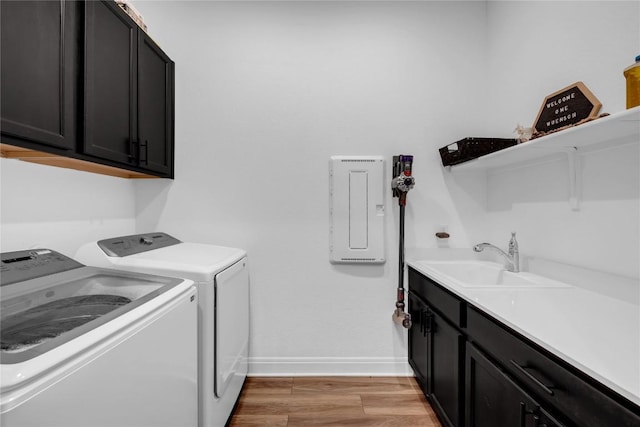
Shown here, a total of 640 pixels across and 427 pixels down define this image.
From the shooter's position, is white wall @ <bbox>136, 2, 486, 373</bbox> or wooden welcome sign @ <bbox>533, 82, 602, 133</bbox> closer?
wooden welcome sign @ <bbox>533, 82, 602, 133</bbox>

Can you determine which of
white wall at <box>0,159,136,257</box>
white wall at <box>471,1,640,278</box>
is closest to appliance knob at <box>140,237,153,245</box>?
white wall at <box>0,159,136,257</box>

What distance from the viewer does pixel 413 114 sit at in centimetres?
222

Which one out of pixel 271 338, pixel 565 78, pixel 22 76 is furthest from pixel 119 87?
pixel 565 78

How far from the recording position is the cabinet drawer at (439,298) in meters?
1.42

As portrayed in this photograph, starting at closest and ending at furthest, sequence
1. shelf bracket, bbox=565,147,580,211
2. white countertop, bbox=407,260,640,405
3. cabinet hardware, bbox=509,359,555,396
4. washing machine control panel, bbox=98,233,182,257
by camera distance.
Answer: white countertop, bbox=407,260,640,405, cabinet hardware, bbox=509,359,555,396, shelf bracket, bbox=565,147,580,211, washing machine control panel, bbox=98,233,182,257

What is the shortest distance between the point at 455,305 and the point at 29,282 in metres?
1.82

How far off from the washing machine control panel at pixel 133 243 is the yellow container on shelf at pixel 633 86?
2.24 m

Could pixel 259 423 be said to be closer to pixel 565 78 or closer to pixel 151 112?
pixel 151 112

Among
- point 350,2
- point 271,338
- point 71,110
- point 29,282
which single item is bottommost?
point 271,338

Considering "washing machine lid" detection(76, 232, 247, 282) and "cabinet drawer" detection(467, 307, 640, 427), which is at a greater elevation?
"washing machine lid" detection(76, 232, 247, 282)

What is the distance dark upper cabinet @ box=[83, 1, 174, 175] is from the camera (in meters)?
1.35

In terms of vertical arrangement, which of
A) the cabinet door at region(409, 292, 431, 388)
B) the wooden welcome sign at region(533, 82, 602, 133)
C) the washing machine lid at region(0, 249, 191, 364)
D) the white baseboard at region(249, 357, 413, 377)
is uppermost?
the wooden welcome sign at region(533, 82, 602, 133)

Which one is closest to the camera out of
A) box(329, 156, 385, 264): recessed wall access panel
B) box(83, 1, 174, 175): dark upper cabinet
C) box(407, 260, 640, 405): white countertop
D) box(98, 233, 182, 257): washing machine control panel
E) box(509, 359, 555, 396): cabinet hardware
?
box(407, 260, 640, 405): white countertop

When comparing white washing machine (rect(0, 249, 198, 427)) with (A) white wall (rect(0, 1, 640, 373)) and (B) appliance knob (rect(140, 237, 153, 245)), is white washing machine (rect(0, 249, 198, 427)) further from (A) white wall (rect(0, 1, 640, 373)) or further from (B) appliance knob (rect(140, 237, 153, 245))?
(A) white wall (rect(0, 1, 640, 373))
